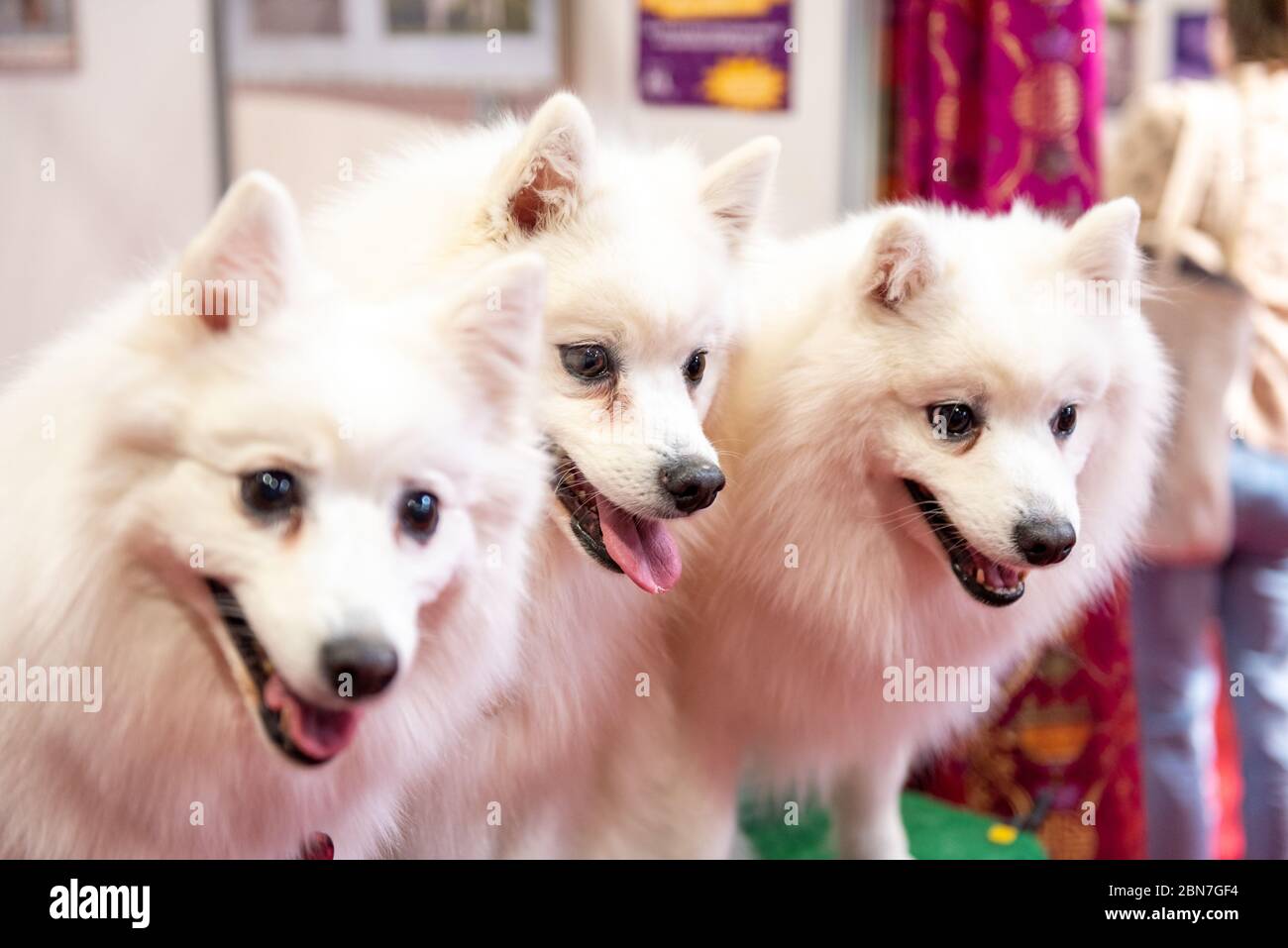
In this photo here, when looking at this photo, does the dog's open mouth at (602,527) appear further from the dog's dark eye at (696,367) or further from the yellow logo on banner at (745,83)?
the yellow logo on banner at (745,83)

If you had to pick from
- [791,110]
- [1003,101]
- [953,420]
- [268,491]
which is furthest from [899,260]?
[791,110]

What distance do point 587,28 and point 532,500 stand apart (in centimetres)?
179

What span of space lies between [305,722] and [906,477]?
0.72 meters

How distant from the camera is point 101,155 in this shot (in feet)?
6.84

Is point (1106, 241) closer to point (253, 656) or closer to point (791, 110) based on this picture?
point (253, 656)

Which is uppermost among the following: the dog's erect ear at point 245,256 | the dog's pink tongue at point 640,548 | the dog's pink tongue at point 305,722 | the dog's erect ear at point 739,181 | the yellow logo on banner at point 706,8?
the yellow logo on banner at point 706,8

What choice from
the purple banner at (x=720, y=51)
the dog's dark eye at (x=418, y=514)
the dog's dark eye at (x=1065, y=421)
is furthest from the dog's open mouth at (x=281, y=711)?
the purple banner at (x=720, y=51)

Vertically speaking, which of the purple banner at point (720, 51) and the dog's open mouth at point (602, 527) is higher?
the purple banner at point (720, 51)

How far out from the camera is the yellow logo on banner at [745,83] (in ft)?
8.02

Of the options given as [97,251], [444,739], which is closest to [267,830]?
[444,739]

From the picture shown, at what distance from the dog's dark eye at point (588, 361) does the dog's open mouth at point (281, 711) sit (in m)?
0.42

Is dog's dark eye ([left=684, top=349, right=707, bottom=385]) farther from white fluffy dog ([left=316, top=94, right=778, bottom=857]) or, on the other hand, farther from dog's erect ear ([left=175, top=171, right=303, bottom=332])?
dog's erect ear ([left=175, top=171, right=303, bottom=332])

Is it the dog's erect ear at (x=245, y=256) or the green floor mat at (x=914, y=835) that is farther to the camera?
the green floor mat at (x=914, y=835)
